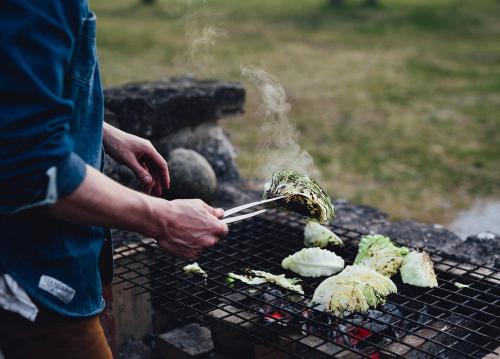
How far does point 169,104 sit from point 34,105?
395 centimetres

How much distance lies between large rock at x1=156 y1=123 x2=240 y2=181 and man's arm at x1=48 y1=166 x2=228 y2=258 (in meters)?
3.67

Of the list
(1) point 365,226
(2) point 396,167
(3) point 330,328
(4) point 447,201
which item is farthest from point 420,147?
(3) point 330,328

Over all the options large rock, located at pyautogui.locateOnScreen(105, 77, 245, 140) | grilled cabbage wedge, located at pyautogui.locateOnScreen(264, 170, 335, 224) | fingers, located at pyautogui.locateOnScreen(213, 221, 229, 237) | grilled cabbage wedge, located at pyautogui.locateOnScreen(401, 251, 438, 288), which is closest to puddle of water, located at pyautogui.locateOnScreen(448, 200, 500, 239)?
large rock, located at pyautogui.locateOnScreen(105, 77, 245, 140)

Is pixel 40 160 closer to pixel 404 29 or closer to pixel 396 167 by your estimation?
pixel 396 167

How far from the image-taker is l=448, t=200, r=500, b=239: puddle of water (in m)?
6.77

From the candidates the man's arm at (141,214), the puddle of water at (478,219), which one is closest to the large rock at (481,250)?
the man's arm at (141,214)

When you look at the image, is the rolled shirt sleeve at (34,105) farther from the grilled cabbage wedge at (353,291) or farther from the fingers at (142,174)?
the grilled cabbage wedge at (353,291)

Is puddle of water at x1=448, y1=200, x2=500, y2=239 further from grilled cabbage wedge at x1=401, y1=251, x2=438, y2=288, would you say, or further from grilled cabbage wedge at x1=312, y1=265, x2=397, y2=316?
grilled cabbage wedge at x1=312, y1=265, x2=397, y2=316

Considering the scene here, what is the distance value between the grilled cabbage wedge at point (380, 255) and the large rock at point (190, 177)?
2.01 m

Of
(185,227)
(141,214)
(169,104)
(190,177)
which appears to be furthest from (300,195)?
(169,104)

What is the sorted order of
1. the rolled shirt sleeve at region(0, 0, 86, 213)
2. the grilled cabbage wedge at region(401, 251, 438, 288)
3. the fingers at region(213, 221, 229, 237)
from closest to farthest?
the rolled shirt sleeve at region(0, 0, 86, 213)
the fingers at region(213, 221, 229, 237)
the grilled cabbage wedge at region(401, 251, 438, 288)

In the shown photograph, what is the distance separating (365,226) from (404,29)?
16.9 m

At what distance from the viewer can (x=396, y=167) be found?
9023mm

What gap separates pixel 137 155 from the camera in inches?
114
